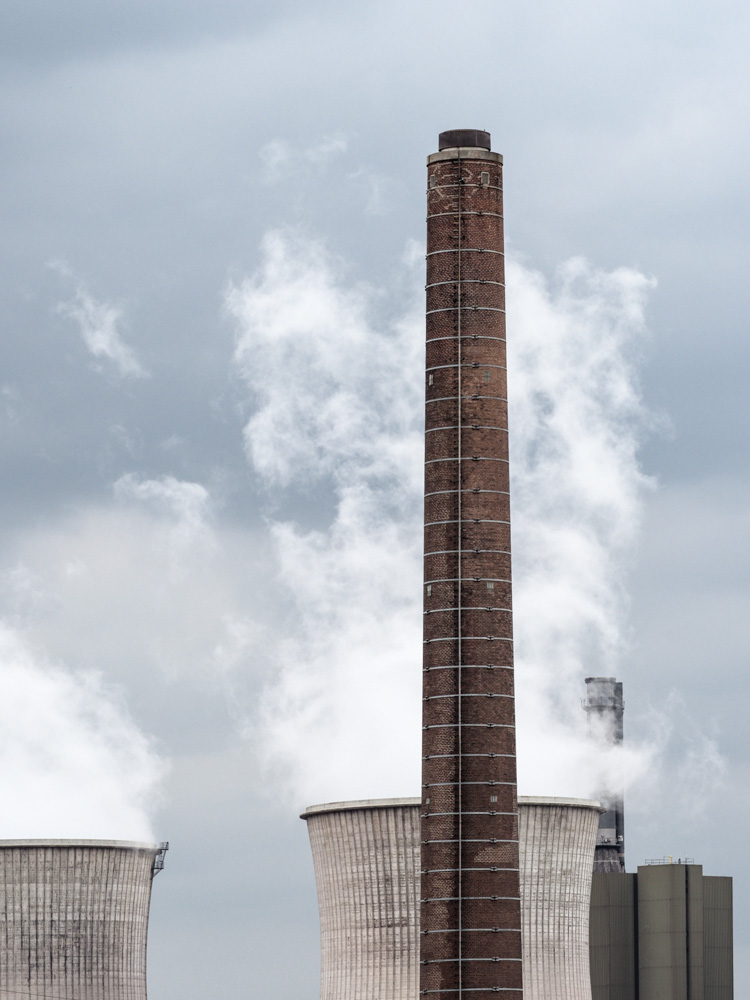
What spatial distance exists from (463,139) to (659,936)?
1921 inches

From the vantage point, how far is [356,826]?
69.4m

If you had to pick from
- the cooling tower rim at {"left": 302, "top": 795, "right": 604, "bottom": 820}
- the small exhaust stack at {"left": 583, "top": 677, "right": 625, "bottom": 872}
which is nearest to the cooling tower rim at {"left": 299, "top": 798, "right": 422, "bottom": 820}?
the cooling tower rim at {"left": 302, "top": 795, "right": 604, "bottom": 820}

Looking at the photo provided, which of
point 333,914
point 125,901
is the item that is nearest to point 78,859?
point 125,901

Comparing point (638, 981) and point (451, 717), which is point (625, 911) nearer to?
point (638, 981)

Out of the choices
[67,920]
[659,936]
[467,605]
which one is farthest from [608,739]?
[467,605]

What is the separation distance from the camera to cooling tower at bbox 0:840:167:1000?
260 ft

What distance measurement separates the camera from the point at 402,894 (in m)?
68.7

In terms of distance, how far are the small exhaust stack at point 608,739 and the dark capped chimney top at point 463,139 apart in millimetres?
54668

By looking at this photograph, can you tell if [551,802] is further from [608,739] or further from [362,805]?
[608,739]

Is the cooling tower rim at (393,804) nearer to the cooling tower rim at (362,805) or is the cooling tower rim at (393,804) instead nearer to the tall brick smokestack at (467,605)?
the cooling tower rim at (362,805)

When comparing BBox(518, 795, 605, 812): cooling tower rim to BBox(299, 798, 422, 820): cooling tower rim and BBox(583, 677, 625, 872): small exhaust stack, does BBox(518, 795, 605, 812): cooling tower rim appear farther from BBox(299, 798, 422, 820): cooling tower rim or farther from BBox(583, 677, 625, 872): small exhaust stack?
BBox(583, 677, 625, 872): small exhaust stack

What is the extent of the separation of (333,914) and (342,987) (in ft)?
7.75

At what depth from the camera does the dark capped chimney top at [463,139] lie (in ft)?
179

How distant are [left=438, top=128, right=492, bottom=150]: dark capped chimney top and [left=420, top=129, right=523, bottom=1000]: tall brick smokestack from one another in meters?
0.04
